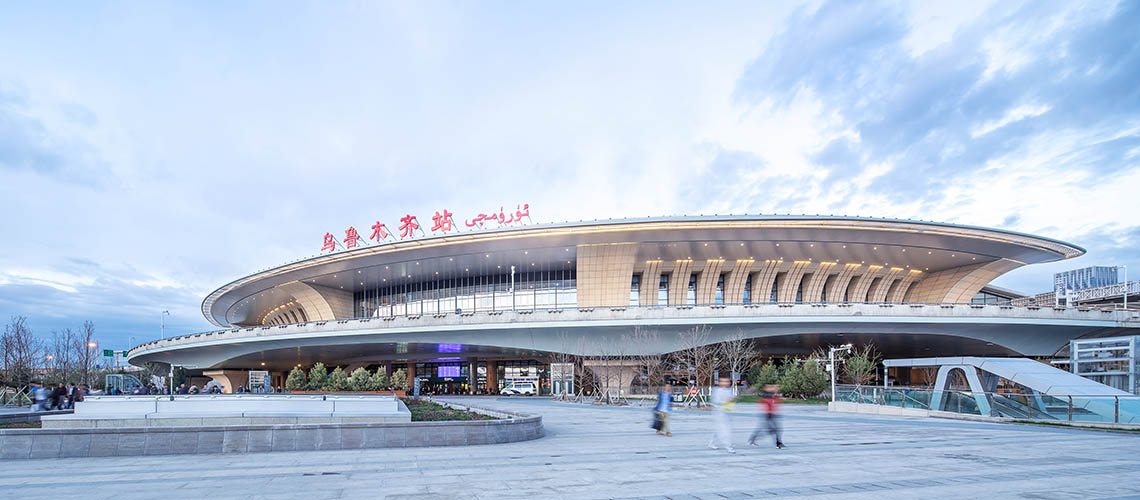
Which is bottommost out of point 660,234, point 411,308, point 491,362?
point 491,362

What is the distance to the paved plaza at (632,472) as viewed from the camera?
8977 millimetres

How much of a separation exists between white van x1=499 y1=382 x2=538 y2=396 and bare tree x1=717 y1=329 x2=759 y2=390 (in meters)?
17.1

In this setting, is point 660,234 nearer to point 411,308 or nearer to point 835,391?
point 835,391

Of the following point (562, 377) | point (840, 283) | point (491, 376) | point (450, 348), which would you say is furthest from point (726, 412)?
point (840, 283)

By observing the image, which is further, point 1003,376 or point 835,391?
point 835,391

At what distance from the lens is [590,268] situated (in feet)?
173

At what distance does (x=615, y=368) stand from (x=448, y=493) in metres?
40.2

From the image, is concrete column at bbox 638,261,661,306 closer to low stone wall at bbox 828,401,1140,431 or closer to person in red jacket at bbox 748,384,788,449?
low stone wall at bbox 828,401,1140,431

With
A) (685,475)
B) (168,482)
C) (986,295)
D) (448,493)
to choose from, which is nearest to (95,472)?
(168,482)

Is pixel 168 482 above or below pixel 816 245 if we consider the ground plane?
below

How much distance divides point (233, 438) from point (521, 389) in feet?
149

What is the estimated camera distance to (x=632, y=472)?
10688mm

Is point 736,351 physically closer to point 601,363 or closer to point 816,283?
point 601,363

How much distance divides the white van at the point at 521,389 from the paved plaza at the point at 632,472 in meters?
42.0
